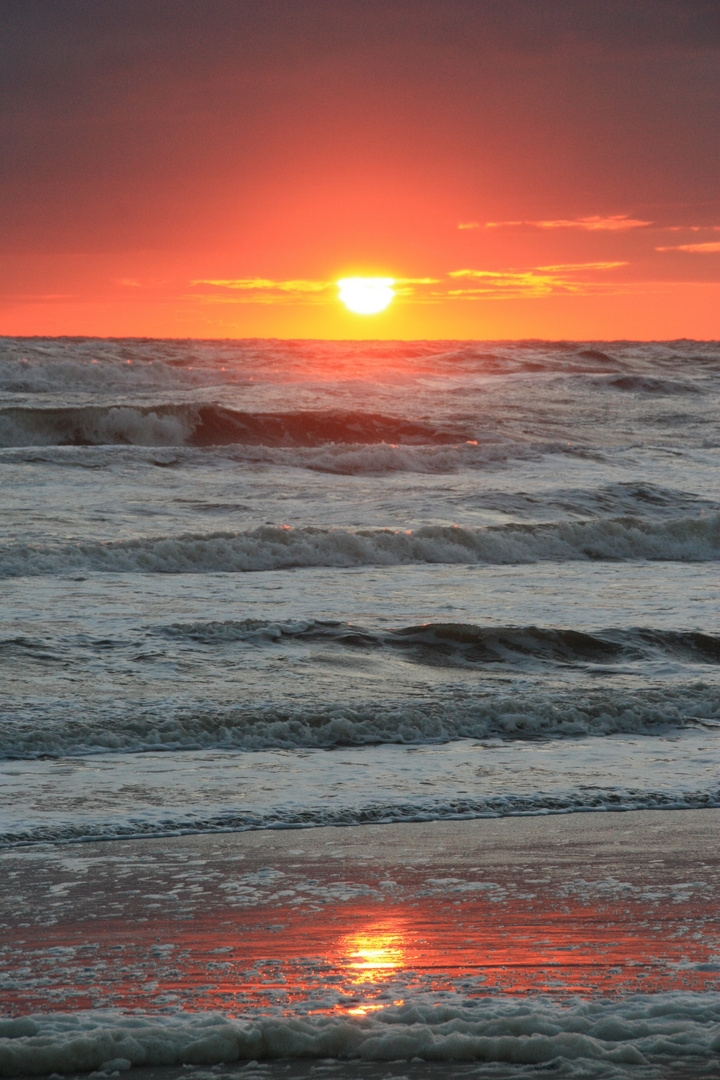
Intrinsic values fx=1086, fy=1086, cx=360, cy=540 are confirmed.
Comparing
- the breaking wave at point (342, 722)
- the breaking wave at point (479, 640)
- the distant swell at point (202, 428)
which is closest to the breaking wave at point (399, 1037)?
the breaking wave at point (342, 722)

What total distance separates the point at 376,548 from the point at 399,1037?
10.6 meters

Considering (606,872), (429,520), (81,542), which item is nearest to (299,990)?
(606,872)

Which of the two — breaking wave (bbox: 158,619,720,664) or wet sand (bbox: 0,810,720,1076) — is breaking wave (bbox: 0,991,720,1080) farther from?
breaking wave (bbox: 158,619,720,664)

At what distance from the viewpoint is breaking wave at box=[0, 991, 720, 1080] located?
8.68 feet

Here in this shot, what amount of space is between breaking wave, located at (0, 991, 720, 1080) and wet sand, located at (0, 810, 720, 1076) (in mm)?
114

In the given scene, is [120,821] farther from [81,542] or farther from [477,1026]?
[81,542]

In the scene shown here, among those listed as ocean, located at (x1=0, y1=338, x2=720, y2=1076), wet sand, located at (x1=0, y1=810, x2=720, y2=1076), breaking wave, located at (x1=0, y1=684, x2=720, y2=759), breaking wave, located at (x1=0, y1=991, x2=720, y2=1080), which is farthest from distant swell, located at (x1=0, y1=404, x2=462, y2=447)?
breaking wave, located at (x1=0, y1=991, x2=720, y2=1080)

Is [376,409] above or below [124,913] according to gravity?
above

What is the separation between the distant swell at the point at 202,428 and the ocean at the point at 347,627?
0.31 feet

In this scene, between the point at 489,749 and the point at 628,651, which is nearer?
the point at 489,749

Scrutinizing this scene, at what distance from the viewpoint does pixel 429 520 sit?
15266mm

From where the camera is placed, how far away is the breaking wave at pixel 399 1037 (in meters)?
2.65

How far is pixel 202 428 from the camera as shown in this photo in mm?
26031

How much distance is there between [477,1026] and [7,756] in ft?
12.5
